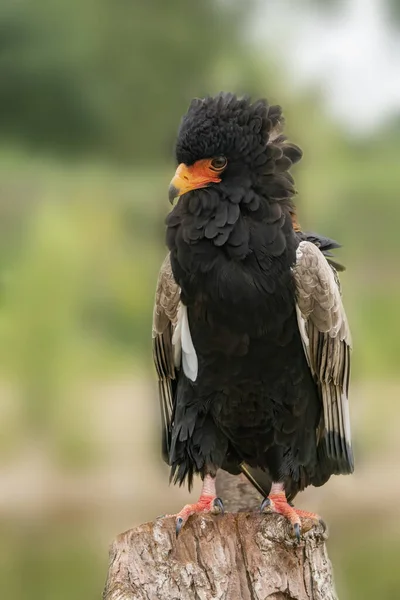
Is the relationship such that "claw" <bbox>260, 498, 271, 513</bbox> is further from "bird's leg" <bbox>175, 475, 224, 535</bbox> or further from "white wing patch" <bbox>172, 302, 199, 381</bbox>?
"white wing patch" <bbox>172, 302, 199, 381</bbox>

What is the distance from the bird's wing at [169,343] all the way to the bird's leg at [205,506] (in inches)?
7.4

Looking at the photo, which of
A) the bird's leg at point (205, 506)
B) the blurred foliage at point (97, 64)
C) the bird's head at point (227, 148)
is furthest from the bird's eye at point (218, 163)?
the blurred foliage at point (97, 64)

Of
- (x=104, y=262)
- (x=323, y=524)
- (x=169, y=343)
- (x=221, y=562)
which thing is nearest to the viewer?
(x=221, y=562)

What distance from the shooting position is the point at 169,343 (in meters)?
1.81

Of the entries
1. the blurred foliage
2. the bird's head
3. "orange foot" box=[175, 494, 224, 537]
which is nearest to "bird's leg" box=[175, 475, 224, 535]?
"orange foot" box=[175, 494, 224, 537]

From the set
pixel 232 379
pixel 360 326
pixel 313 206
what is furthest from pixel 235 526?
pixel 360 326

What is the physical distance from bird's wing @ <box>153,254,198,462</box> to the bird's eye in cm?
25

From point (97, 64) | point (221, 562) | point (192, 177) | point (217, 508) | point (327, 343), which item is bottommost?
point (221, 562)

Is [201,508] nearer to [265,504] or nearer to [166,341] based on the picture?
[265,504]

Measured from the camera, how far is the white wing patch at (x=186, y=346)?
1.72 meters

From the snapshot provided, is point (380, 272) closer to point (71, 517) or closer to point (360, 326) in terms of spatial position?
point (360, 326)

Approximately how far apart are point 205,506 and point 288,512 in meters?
0.17

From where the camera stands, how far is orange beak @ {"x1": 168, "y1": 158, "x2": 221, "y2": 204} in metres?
1.57

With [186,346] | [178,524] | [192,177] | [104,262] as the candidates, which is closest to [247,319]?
[186,346]
